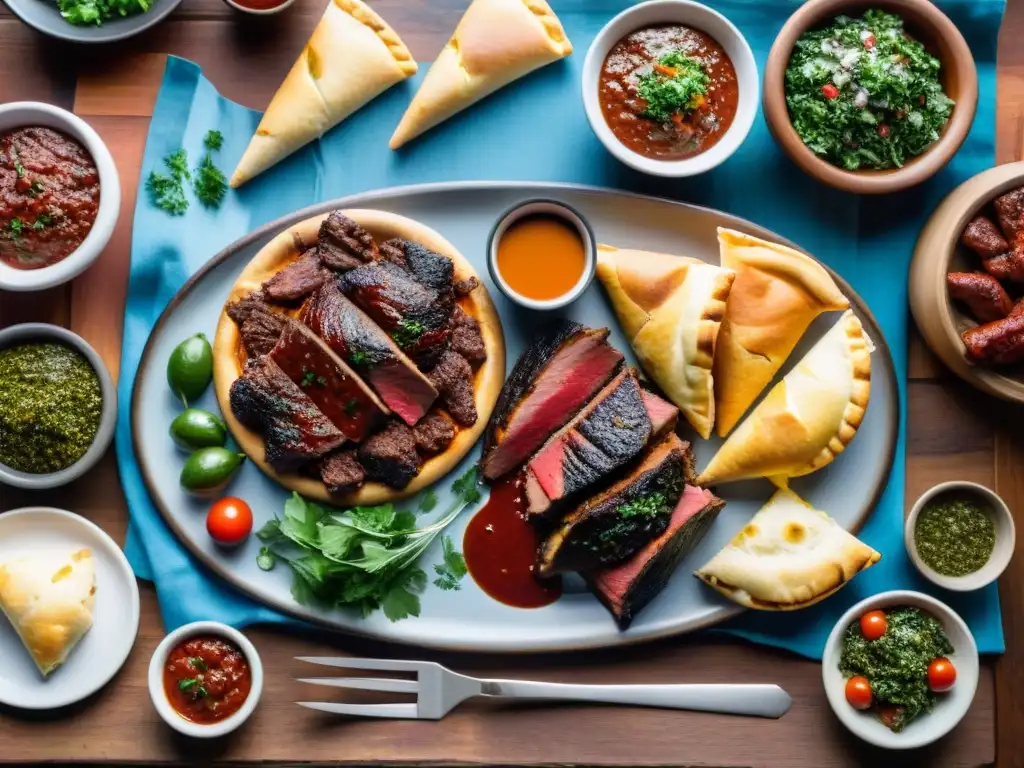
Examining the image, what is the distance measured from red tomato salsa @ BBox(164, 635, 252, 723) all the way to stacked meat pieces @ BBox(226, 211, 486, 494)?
83cm

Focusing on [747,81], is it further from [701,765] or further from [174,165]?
[701,765]

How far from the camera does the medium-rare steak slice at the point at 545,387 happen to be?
439cm

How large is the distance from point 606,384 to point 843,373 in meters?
1.03

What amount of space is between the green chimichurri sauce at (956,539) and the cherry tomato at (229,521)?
9.73ft

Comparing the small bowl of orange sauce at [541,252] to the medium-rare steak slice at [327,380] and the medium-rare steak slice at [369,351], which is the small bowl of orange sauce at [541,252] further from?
the medium-rare steak slice at [327,380]

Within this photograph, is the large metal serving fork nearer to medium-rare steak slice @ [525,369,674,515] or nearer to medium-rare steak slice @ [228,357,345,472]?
medium-rare steak slice @ [525,369,674,515]

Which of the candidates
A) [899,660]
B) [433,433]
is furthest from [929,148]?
[433,433]

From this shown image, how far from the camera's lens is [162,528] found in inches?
176

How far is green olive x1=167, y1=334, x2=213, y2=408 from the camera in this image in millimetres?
4352

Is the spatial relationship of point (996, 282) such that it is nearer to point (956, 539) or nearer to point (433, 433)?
point (956, 539)

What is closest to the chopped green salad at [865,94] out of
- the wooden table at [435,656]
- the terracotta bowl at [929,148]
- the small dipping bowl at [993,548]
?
the terracotta bowl at [929,148]

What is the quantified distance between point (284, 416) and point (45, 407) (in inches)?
40.6

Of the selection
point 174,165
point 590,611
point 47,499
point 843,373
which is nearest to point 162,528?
point 47,499

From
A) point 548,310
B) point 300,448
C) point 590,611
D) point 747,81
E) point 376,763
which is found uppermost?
point 747,81
